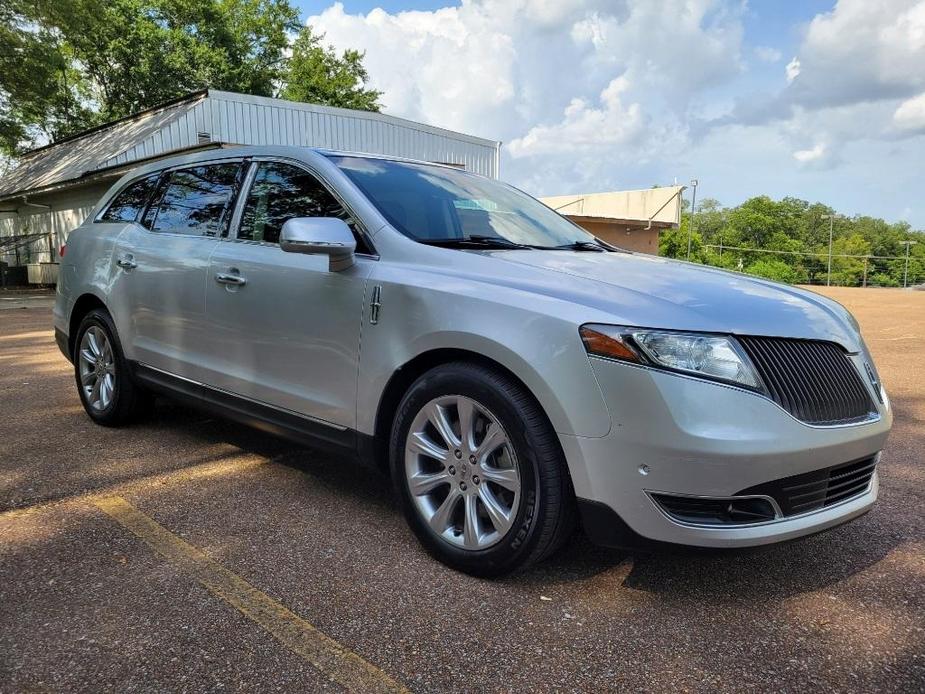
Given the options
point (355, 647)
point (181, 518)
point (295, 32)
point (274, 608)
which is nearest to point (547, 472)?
point (355, 647)

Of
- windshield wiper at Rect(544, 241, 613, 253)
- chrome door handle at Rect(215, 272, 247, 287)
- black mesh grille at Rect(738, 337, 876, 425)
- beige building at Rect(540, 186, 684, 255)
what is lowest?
black mesh grille at Rect(738, 337, 876, 425)

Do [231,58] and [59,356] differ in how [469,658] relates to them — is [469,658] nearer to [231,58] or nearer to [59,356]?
[59,356]

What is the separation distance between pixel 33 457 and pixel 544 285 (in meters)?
3.33

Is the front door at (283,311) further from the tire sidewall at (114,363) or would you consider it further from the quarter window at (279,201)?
the tire sidewall at (114,363)

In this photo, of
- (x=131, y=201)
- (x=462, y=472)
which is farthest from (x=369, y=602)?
(x=131, y=201)

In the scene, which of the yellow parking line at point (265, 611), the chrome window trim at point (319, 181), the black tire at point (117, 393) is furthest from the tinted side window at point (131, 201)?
the yellow parking line at point (265, 611)

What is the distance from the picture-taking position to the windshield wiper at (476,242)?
308 cm

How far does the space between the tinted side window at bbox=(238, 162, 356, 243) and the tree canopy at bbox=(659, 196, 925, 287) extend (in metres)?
64.2

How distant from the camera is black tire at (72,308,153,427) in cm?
453

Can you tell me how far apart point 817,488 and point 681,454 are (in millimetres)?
594

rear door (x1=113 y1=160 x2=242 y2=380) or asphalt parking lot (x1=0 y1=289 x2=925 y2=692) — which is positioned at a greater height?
rear door (x1=113 y1=160 x2=242 y2=380)

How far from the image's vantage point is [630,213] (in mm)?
30391

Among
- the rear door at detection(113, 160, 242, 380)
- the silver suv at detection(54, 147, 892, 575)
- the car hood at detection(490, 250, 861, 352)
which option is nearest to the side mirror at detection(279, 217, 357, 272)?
the silver suv at detection(54, 147, 892, 575)

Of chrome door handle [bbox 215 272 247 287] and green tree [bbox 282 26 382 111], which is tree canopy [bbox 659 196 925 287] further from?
chrome door handle [bbox 215 272 247 287]
